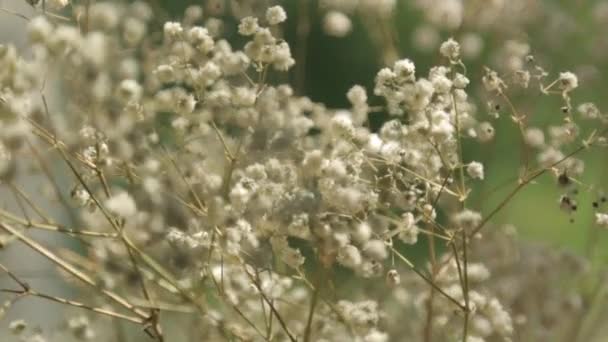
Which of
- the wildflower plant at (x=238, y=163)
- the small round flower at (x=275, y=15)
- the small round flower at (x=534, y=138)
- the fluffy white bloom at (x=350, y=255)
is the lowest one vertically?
the fluffy white bloom at (x=350, y=255)

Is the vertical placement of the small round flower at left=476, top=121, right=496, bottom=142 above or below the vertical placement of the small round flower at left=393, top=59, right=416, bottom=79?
above

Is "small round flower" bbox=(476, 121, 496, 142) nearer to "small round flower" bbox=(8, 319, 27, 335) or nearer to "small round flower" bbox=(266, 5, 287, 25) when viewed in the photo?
"small round flower" bbox=(266, 5, 287, 25)

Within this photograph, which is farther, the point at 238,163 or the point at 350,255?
the point at 238,163

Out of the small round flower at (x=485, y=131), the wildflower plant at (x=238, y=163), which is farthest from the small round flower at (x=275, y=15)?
the small round flower at (x=485, y=131)

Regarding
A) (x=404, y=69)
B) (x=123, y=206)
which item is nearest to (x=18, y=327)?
(x=123, y=206)

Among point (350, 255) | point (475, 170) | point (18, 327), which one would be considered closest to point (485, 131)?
point (475, 170)

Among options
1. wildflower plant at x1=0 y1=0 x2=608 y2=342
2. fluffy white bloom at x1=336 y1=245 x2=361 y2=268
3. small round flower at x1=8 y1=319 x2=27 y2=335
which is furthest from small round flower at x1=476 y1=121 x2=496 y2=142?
small round flower at x1=8 y1=319 x2=27 y2=335

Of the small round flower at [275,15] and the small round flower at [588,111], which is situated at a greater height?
the small round flower at [275,15]

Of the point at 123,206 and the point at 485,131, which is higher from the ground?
the point at 485,131

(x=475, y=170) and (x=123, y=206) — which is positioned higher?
(x=475, y=170)

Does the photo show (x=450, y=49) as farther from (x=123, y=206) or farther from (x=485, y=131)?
(x=123, y=206)

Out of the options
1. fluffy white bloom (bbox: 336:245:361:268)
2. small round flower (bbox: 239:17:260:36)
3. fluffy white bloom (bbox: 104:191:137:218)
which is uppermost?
small round flower (bbox: 239:17:260:36)

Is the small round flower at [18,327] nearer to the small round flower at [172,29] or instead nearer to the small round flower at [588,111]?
the small round flower at [172,29]

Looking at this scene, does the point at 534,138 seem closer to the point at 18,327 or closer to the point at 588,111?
the point at 588,111
